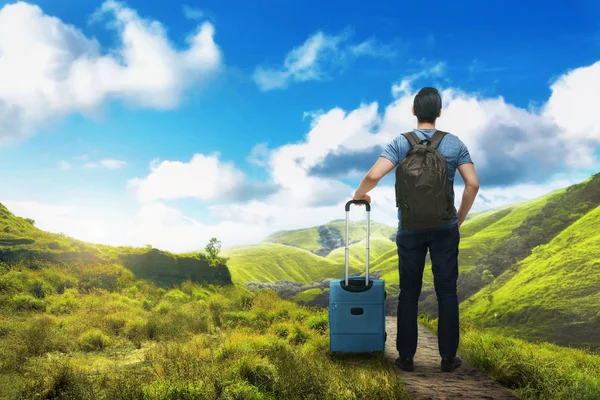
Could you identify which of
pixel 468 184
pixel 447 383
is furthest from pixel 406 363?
pixel 468 184

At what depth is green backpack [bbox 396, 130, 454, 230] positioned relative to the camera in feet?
18.2

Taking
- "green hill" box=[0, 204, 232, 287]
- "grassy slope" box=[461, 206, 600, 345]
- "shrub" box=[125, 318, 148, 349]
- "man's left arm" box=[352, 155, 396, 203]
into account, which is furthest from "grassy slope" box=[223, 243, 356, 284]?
"man's left arm" box=[352, 155, 396, 203]

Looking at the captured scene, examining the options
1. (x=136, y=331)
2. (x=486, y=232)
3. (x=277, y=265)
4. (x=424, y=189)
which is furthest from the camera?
(x=277, y=265)

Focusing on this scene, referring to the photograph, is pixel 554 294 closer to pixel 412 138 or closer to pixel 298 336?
pixel 298 336

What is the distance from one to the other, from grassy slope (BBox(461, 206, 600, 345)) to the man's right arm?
87.5 feet

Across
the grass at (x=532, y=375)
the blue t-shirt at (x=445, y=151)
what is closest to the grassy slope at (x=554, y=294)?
the grass at (x=532, y=375)

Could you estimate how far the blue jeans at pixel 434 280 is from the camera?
5.76m

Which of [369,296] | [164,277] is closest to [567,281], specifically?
[164,277]

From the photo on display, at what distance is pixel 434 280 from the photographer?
19.8 ft

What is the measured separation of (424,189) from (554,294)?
110 ft

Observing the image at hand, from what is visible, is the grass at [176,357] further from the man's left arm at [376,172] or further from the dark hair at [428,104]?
the dark hair at [428,104]

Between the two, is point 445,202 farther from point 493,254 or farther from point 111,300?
point 493,254

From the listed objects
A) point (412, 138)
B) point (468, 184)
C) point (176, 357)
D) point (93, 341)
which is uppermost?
point (412, 138)

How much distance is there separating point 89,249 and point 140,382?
18.9m
